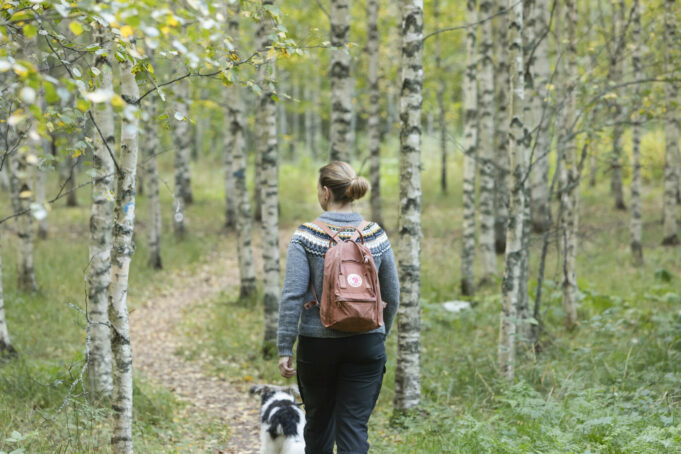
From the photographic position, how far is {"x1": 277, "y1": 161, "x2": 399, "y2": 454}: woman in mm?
3832

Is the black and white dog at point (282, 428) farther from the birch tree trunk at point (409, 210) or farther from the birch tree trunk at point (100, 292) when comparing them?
the birch tree trunk at point (100, 292)

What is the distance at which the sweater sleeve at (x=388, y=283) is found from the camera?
4129 mm

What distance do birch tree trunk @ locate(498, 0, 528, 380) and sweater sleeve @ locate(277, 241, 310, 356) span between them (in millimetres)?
3674

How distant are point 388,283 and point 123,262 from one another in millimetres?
1930

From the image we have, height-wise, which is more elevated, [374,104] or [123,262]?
[374,104]

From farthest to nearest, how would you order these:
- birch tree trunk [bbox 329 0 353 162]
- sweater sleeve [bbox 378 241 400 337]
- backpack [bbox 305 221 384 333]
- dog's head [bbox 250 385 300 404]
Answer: birch tree trunk [bbox 329 0 353 162], dog's head [bbox 250 385 300 404], sweater sleeve [bbox 378 241 400 337], backpack [bbox 305 221 384 333]

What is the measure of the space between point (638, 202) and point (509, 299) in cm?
882

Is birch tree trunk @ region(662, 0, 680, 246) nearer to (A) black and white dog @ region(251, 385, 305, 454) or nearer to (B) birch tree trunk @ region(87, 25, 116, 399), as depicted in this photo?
(A) black and white dog @ region(251, 385, 305, 454)

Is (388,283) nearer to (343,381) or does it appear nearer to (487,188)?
(343,381)

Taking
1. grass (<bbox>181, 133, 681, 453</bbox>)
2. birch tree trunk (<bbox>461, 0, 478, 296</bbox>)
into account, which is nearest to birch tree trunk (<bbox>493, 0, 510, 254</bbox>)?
grass (<bbox>181, 133, 681, 453</bbox>)

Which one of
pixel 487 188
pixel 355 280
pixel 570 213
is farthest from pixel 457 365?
pixel 487 188

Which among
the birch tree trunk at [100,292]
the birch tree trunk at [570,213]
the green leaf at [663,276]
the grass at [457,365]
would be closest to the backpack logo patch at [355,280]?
the grass at [457,365]

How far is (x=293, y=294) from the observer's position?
3822mm

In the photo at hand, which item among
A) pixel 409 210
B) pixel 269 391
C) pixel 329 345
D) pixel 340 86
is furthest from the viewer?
pixel 340 86
